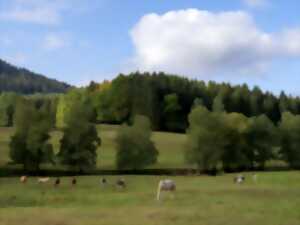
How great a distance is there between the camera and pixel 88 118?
8988 cm

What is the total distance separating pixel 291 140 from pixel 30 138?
44.7 metres

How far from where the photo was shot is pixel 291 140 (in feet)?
332

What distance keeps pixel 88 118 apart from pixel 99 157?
499 inches

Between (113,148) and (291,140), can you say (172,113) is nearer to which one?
(113,148)

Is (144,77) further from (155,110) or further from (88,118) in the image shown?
(88,118)

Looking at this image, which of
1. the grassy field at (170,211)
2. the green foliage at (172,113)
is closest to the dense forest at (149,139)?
the green foliage at (172,113)

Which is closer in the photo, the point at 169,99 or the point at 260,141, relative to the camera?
the point at 260,141

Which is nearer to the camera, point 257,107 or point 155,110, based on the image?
point 155,110

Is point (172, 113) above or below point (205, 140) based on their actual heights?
above

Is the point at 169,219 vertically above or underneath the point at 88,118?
underneath

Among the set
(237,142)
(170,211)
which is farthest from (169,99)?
(170,211)

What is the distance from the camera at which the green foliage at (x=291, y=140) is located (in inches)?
3917

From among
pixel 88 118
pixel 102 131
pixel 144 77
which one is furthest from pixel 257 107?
pixel 88 118

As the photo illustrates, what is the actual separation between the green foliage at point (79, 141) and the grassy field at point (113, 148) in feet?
14.6
